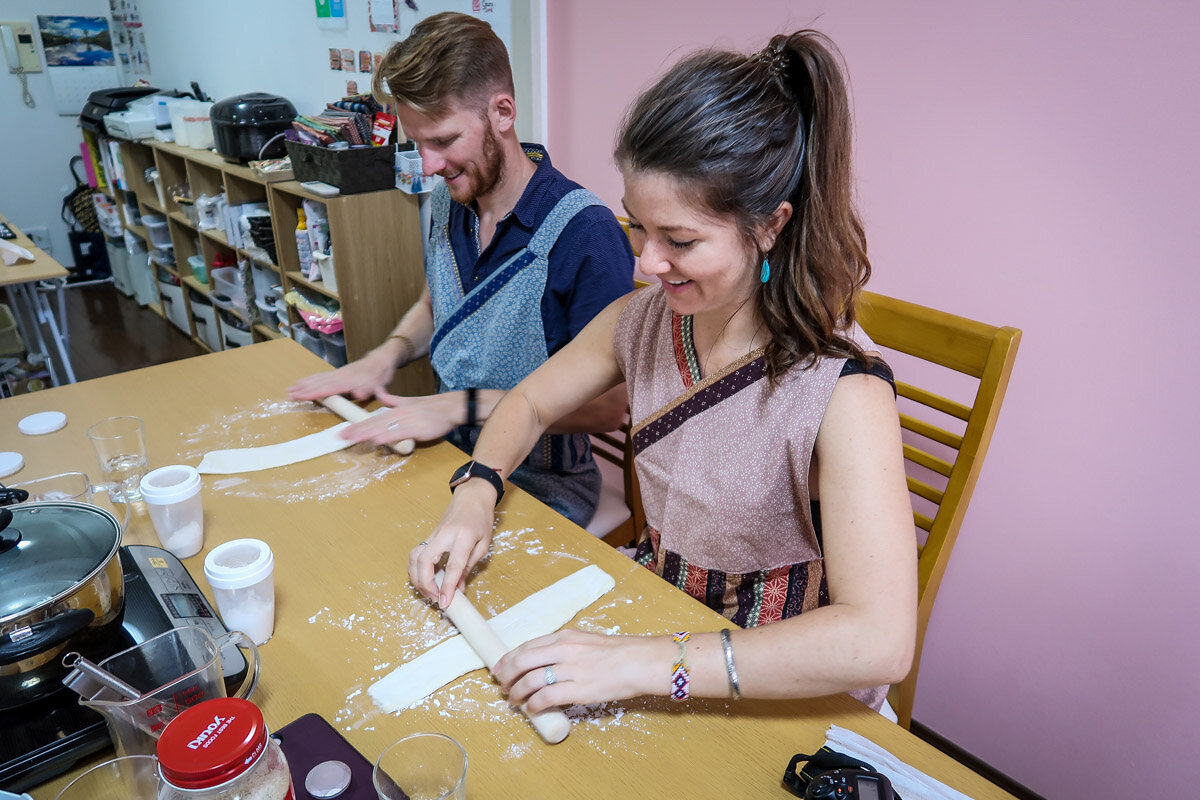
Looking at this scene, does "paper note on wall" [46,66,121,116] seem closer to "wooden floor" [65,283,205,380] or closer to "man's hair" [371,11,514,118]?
"wooden floor" [65,283,205,380]

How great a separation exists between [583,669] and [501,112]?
3.66 ft

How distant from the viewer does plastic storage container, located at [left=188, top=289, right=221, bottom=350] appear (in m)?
3.84

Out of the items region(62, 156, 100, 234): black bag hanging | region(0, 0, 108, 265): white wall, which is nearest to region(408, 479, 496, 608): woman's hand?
region(62, 156, 100, 234): black bag hanging

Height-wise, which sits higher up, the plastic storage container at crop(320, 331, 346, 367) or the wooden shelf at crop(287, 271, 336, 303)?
the wooden shelf at crop(287, 271, 336, 303)

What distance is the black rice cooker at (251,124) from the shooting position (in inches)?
116

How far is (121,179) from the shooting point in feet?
13.8

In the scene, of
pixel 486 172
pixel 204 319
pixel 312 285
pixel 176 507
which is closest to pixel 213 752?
pixel 176 507

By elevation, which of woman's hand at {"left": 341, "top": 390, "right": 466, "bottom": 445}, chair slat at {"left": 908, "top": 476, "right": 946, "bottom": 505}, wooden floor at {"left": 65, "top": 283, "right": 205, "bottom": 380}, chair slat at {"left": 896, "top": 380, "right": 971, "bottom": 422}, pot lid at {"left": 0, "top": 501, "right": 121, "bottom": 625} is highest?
pot lid at {"left": 0, "top": 501, "right": 121, "bottom": 625}

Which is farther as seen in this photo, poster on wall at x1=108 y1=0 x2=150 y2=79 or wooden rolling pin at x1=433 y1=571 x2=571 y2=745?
poster on wall at x1=108 y1=0 x2=150 y2=79

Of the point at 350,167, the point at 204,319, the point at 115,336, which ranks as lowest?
the point at 115,336

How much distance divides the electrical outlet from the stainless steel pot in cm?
516

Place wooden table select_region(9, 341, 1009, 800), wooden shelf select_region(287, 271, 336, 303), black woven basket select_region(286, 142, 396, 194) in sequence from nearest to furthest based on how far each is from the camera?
1. wooden table select_region(9, 341, 1009, 800)
2. black woven basket select_region(286, 142, 396, 194)
3. wooden shelf select_region(287, 271, 336, 303)

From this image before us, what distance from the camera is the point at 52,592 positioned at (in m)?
0.71

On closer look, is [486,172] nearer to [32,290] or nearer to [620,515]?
[620,515]
